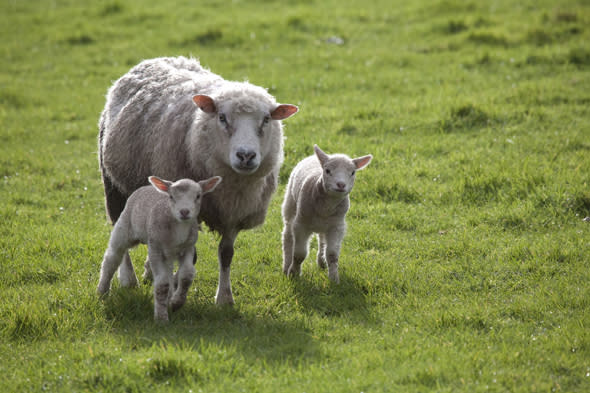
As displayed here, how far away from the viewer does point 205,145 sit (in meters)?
6.25

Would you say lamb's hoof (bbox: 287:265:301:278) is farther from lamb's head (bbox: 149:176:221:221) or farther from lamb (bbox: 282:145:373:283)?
lamb's head (bbox: 149:176:221:221)

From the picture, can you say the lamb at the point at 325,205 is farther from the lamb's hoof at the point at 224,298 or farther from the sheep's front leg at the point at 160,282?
the sheep's front leg at the point at 160,282

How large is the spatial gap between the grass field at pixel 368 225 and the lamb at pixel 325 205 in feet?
1.04

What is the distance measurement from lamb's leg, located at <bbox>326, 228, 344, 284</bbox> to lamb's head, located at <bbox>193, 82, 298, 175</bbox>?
896 millimetres

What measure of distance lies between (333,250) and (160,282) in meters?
1.70

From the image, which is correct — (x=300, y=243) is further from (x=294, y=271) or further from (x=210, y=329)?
(x=210, y=329)

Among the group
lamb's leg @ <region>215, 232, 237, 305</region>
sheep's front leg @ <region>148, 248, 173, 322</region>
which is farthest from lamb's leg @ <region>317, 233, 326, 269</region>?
sheep's front leg @ <region>148, 248, 173, 322</region>

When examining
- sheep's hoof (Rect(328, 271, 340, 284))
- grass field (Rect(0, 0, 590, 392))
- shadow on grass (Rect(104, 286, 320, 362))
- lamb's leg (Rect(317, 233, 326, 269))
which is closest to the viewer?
grass field (Rect(0, 0, 590, 392))

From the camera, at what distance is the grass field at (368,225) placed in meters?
5.02

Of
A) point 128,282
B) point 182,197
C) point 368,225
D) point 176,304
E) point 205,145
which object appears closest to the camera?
point 182,197

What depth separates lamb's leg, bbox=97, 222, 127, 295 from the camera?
6.00m

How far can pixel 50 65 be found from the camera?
1562 centimetres

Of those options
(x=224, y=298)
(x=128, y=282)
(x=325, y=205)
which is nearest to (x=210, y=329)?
(x=224, y=298)

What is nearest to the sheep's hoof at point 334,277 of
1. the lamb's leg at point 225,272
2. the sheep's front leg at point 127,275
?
the lamb's leg at point 225,272
